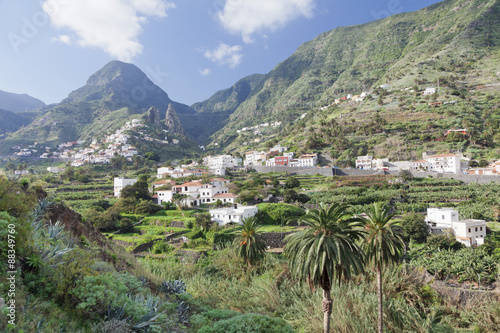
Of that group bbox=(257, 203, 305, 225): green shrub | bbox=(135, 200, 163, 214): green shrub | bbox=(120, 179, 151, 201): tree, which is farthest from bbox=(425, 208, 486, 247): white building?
bbox=(120, 179, 151, 201): tree

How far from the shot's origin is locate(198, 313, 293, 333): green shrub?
17.3ft

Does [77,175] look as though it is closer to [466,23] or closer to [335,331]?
[335,331]

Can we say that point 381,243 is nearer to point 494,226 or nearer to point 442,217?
point 442,217

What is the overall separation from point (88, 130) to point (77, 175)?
101912mm

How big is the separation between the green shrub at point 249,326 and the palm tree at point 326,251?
2.59 meters

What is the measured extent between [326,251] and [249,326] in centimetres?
371

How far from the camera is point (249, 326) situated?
5.32 m

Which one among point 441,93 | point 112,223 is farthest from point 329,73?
point 112,223

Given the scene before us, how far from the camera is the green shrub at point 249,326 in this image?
5.26 m

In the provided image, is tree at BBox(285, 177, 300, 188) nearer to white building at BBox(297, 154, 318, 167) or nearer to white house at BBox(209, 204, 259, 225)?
white house at BBox(209, 204, 259, 225)

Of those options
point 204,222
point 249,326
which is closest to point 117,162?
point 204,222

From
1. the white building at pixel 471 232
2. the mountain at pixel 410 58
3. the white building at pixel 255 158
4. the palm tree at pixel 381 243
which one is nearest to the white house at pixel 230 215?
the white building at pixel 471 232

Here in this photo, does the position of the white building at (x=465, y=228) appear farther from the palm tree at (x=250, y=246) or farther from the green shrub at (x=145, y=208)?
the green shrub at (x=145, y=208)

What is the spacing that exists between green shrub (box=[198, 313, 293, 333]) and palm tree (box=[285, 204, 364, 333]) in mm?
2587
